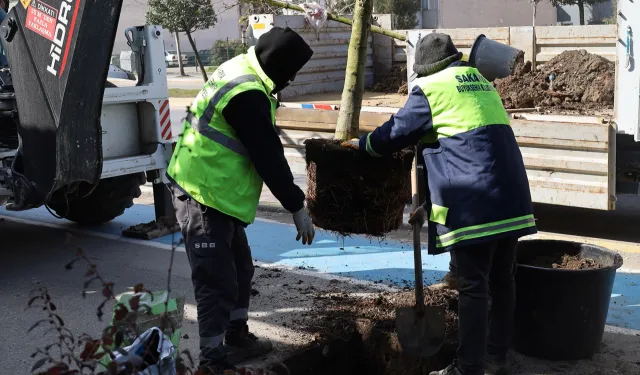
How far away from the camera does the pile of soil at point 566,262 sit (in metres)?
4.53

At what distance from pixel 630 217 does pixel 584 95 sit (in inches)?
52.5

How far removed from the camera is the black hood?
3965 millimetres

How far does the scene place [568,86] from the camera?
7.63 metres

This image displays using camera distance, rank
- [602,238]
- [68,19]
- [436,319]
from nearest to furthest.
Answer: [436,319] < [68,19] < [602,238]

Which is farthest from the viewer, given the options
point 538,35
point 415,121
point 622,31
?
point 538,35

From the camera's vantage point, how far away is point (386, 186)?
178 inches

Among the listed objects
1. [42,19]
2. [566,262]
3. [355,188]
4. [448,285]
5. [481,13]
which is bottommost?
[448,285]

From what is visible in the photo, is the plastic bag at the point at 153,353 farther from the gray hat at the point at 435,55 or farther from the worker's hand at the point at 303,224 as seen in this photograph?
the gray hat at the point at 435,55

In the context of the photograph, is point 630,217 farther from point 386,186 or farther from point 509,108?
point 386,186

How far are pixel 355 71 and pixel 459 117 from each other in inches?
50.6

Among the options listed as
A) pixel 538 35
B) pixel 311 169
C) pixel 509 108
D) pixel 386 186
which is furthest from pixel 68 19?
pixel 538 35

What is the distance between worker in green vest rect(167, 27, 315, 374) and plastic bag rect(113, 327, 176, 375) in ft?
3.52

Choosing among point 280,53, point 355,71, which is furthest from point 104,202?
point 280,53

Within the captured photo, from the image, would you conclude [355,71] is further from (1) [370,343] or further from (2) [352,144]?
(1) [370,343]
